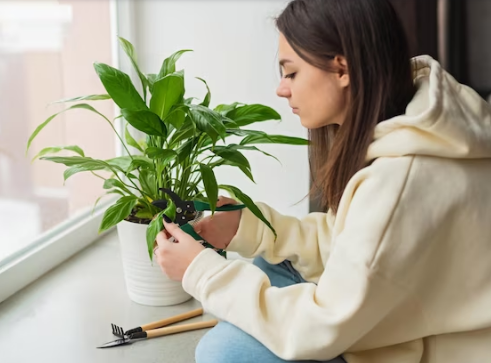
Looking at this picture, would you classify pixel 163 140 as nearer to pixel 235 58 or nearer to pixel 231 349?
pixel 231 349

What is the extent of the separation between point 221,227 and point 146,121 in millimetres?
281

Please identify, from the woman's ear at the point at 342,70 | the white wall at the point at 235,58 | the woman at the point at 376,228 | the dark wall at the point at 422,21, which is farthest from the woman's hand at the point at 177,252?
the dark wall at the point at 422,21

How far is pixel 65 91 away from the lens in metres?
1.56

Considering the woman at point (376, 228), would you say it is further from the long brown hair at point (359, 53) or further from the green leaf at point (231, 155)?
the green leaf at point (231, 155)

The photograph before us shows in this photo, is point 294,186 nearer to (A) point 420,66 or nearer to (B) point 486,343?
(A) point 420,66

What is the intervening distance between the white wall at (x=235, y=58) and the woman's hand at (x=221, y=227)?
1.49ft

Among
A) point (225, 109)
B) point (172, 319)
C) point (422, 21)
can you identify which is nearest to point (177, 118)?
point (225, 109)

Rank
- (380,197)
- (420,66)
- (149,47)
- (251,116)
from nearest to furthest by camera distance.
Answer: (380,197) < (420,66) < (251,116) < (149,47)

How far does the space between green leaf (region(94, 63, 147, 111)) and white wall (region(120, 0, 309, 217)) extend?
610mm

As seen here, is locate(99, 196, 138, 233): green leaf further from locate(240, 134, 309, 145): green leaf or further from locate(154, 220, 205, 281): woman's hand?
locate(240, 134, 309, 145): green leaf

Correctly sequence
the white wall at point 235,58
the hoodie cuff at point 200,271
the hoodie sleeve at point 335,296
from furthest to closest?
the white wall at point 235,58 → the hoodie cuff at point 200,271 → the hoodie sleeve at point 335,296

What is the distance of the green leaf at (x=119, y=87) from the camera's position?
1.02m

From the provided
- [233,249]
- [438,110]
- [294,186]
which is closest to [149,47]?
[294,186]

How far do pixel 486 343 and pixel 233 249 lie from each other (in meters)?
0.49
